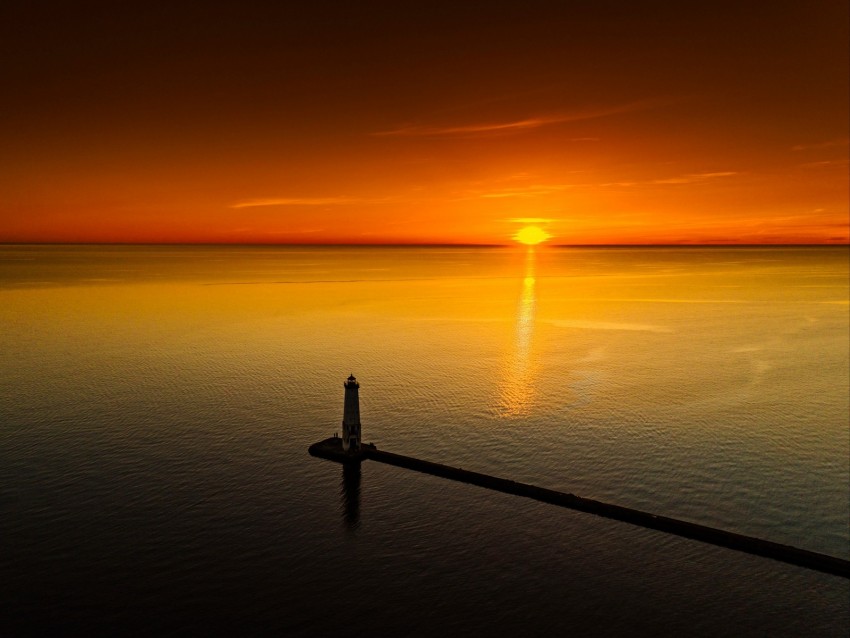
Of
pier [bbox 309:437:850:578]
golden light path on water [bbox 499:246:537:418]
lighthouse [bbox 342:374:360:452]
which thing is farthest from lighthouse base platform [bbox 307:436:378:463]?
golden light path on water [bbox 499:246:537:418]

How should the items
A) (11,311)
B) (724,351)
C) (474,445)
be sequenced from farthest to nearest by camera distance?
1. (11,311)
2. (724,351)
3. (474,445)

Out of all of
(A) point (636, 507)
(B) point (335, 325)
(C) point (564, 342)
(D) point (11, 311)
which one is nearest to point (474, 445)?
(A) point (636, 507)

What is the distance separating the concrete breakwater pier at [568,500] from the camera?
27891mm

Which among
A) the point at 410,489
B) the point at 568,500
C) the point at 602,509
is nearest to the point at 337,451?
the point at 410,489

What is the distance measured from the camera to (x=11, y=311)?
372ft

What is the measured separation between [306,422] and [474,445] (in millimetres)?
13265

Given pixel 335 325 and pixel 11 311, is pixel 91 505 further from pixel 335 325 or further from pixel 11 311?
pixel 11 311

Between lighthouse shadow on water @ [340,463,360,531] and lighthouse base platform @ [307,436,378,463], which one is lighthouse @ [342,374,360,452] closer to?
lighthouse base platform @ [307,436,378,463]

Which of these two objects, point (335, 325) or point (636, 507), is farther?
point (335, 325)

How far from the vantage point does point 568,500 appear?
32781 mm

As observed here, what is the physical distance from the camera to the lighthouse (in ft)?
127

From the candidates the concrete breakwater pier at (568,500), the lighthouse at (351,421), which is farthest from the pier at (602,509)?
the lighthouse at (351,421)

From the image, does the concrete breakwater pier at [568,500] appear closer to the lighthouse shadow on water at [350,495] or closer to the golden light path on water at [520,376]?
the lighthouse shadow on water at [350,495]

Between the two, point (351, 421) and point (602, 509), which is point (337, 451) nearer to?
point (351, 421)
